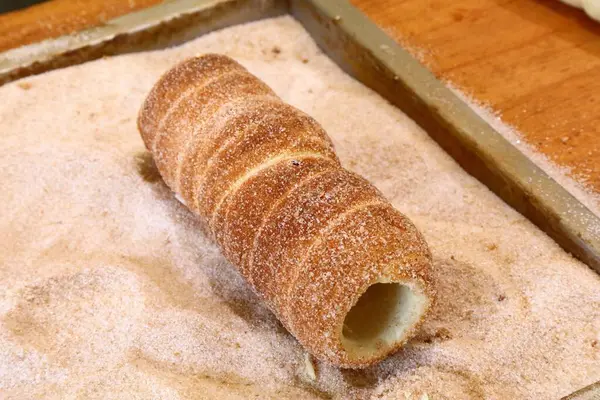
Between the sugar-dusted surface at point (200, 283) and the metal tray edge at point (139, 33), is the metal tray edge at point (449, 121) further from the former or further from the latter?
the metal tray edge at point (139, 33)

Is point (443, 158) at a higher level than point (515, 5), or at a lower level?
lower

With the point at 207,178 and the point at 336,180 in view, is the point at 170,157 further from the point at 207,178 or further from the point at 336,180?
the point at 336,180

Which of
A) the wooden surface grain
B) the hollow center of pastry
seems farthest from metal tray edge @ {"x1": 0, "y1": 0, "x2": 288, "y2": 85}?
the hollow center of pastry

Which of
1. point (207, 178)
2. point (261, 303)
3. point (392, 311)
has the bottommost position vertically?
point (261, 303)

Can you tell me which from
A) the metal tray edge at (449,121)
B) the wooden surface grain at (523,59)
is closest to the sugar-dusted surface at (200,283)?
the metal tray edge at (449,121)

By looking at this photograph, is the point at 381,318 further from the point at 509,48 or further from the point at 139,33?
the point at 139,33

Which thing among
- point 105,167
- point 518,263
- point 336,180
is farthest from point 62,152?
point 518,263

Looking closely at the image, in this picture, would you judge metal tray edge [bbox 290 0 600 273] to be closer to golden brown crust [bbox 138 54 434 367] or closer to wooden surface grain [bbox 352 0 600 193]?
wooden surface grain [bbox 352 0 600 193]
